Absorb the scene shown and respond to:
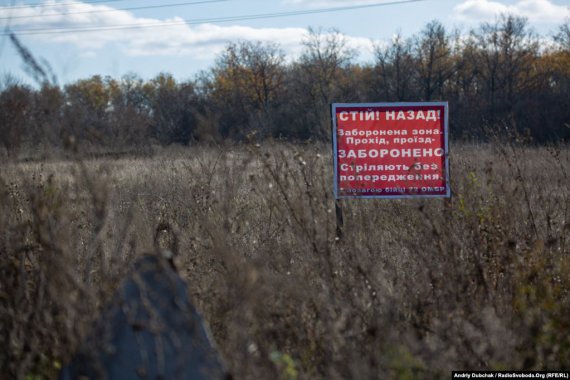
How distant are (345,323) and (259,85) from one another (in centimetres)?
5733

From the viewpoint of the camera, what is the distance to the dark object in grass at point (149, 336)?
143 inches

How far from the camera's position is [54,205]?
483 centimetres

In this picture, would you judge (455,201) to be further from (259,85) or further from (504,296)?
(259,85)

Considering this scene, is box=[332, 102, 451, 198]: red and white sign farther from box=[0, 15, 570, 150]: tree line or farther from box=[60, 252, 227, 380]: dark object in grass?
box=[0, 15, 570, 150]: tree line

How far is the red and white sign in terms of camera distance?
25.7ft

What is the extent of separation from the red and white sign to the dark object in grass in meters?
4.07

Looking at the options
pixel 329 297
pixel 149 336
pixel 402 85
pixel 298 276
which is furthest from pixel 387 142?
pixel 402 85

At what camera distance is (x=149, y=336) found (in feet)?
12.8

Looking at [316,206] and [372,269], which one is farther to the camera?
[316,206]

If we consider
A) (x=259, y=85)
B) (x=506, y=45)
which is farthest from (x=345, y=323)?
(x=259, y=85)

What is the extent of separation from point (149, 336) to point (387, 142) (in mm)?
4577

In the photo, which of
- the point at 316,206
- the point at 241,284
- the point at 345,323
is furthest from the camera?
the point at 316,206

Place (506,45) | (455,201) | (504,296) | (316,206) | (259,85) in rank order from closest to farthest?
(504,296), (316,206), (455,201), (506,45), (259,85)

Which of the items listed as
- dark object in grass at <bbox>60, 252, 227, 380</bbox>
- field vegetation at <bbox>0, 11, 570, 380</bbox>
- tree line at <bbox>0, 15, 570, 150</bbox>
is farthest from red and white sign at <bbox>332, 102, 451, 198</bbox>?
tree line at <bbox>0, 15, 570, 150</bbox>
